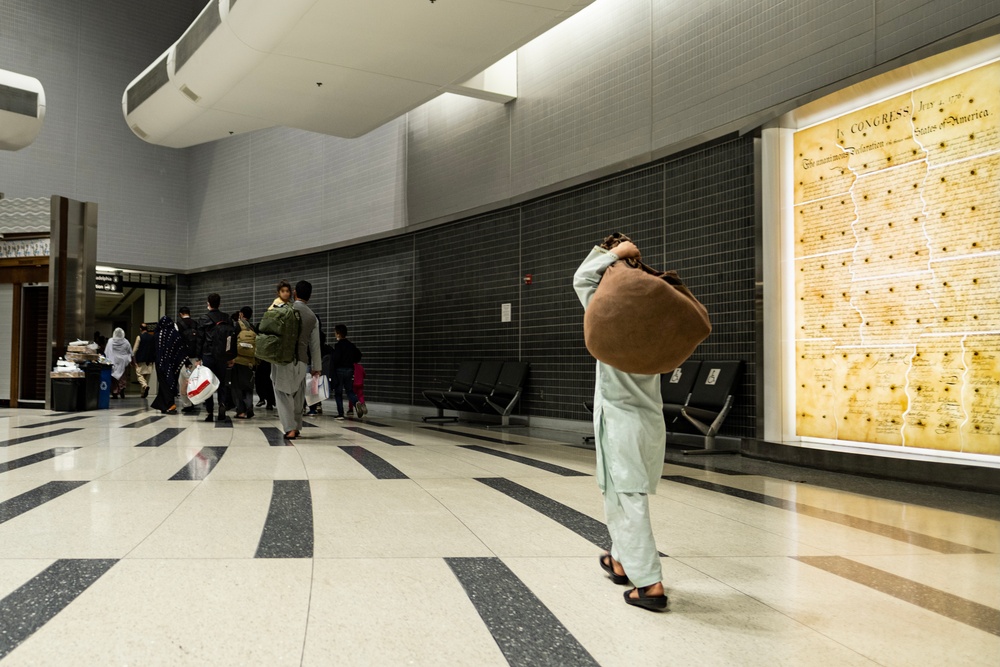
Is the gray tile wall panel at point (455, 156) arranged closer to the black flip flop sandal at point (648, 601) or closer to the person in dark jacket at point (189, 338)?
the person in dark jacket at point (189, 338)

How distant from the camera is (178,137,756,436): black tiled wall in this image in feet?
24.3

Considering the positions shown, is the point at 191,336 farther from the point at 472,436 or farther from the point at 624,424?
the point at 624,424

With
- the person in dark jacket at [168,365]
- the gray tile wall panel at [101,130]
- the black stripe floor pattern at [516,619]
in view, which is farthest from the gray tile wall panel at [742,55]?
the gray tile wall panel at [101,130]

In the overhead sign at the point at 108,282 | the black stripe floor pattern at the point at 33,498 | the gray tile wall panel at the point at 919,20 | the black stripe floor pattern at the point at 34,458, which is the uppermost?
the gray tile wall panel at the point at 919,20

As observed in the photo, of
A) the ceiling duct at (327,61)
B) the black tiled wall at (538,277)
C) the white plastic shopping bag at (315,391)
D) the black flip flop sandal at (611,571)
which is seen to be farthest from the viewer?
the white plastic shopping bag at (315,391)

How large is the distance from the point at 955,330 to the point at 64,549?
5673 millimetres

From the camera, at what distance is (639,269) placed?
2533 millimetres

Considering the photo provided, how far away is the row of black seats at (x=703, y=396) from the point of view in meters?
6.94

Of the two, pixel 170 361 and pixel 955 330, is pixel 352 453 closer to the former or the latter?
pixel 955 330

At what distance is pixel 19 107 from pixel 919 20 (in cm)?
1258

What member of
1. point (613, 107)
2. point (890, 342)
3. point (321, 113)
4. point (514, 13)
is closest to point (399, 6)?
point (514, 13)

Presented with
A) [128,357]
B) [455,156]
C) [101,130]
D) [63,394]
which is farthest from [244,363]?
[101,130]

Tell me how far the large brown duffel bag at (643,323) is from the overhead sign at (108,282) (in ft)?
60.7

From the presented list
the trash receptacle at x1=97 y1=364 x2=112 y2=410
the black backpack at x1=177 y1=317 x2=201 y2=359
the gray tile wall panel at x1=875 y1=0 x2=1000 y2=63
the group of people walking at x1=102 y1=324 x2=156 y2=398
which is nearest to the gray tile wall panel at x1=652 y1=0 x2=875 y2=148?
the gray tile wall panel at x1=875 y1=0 x2=1000 y2=63
